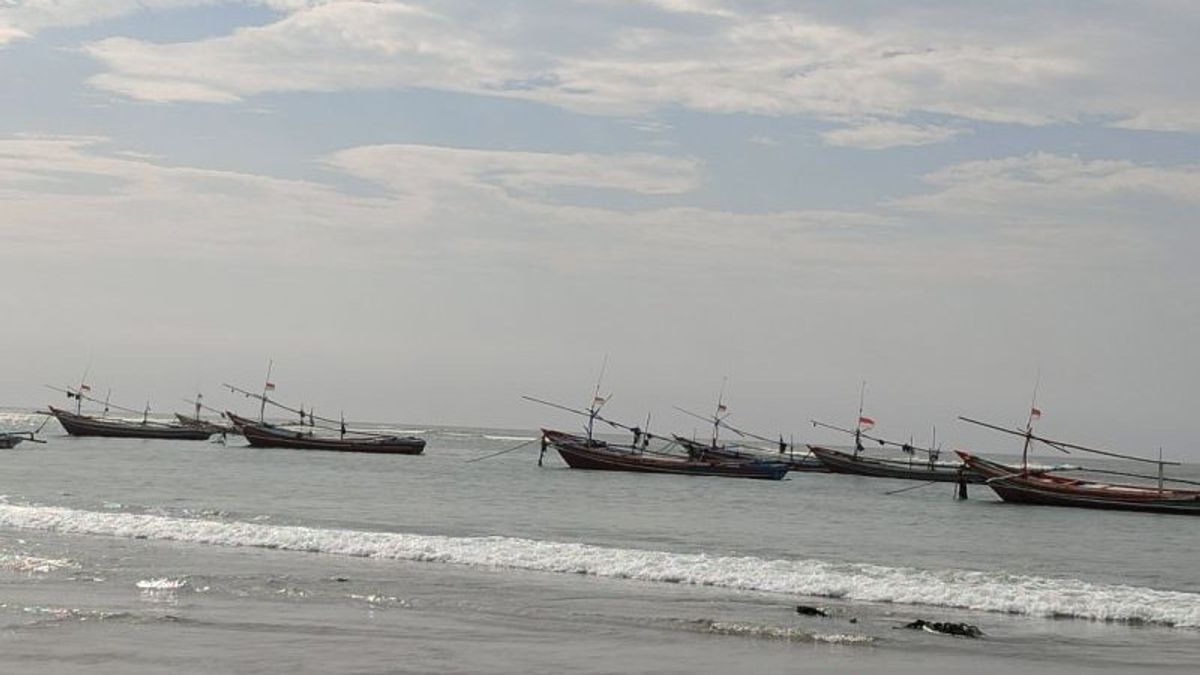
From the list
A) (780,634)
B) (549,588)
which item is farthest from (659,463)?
(780,634)

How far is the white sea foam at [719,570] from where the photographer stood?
69.4 ft

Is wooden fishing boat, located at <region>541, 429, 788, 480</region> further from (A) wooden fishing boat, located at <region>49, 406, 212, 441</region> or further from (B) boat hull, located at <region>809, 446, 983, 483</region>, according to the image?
(A) wooden fishing boat, located at <region>49, 406, 212, 441</region>

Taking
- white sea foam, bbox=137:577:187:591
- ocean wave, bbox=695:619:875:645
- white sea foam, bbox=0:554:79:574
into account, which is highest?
ocean wave, bbox=695:619:875:645

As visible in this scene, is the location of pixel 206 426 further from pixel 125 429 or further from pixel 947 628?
pixel 947 628

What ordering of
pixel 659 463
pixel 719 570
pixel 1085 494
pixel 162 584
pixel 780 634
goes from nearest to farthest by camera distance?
pixel 780 634
pixel 162 584
pixel 719 570
pixel 1085 494
pixel 659 463

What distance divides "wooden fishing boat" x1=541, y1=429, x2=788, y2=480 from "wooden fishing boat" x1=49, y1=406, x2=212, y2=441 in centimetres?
4302

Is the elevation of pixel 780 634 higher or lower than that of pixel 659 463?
lower

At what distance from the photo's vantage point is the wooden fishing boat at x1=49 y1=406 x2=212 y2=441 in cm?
10775

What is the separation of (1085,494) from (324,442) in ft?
189

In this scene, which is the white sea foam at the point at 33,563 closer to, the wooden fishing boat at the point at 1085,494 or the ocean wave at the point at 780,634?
the ocean wave at the point at 780,634

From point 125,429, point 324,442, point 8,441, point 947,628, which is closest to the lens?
point 947,628

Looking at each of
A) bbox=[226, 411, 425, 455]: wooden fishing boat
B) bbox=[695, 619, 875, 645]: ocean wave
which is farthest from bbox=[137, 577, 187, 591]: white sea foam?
bbox=[226, 411, 425, 455]: wooden fishing boat

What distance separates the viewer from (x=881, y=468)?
285 ft

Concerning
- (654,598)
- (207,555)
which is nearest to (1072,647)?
(654,598)
